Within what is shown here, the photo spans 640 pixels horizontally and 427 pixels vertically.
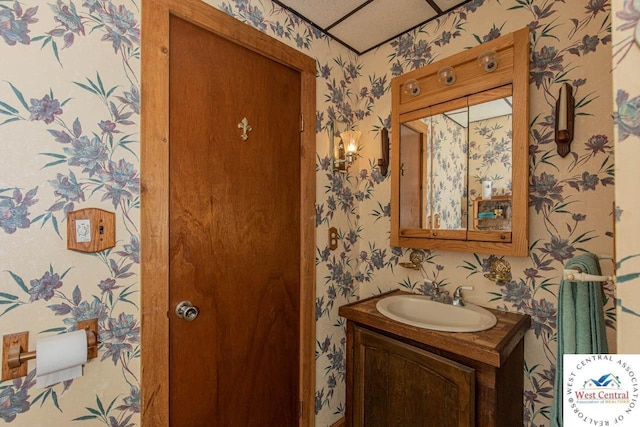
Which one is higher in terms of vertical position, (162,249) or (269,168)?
(269,168)

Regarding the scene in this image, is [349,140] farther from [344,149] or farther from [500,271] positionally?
[500,271]

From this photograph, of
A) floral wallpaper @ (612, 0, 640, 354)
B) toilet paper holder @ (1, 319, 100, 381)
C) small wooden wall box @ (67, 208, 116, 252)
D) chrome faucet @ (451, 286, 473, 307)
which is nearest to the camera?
floral wallpaper @ (612, 0, 640, 354)

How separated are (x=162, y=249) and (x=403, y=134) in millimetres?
1413

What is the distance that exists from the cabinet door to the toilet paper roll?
43.7 inches

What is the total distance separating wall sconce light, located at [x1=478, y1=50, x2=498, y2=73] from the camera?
4.37ft

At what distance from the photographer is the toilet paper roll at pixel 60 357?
0.81 meters

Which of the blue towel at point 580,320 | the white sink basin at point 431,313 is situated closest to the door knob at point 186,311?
the white sink basin at point 431,313

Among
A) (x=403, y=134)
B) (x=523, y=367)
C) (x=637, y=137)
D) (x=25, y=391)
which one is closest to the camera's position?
(x=637, y=137)

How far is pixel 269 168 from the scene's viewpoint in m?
1.44

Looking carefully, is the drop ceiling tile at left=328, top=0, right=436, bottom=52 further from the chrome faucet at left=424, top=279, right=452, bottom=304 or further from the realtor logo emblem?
the realtor logo emblem

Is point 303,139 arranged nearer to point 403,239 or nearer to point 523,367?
point 403,239

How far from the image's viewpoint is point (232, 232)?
131cm

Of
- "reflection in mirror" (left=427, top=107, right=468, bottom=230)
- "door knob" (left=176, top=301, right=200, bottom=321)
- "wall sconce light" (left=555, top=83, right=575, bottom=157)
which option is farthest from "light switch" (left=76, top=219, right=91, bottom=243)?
"wall sconce light" (left=555, top=83, right=575, bottom=157)

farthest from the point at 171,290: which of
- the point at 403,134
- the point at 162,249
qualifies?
the point at 403,134
